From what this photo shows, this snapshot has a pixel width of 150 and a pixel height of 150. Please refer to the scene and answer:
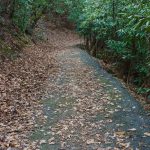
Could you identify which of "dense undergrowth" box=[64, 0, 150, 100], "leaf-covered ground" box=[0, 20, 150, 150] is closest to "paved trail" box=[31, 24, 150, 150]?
"leaf-covered ground" box=[0, 20, 150, 150]

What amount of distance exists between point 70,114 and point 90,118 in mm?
623

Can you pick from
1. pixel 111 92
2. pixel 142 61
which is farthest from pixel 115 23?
pixel 111 92

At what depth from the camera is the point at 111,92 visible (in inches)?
453

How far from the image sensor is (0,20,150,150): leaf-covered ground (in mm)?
7184

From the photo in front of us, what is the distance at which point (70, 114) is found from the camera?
29.7 feet

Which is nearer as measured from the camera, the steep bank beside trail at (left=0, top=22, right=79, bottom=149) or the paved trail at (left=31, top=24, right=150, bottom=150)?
the paved trail at (left=31, top=24, right=150, bottom=150)

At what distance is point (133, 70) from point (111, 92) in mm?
5096

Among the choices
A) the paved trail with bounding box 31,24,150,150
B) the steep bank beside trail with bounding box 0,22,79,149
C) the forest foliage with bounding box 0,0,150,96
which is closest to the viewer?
the paved trail with bounding box 31,24,150,150

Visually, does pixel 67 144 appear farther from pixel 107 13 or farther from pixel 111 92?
pixel 107 13

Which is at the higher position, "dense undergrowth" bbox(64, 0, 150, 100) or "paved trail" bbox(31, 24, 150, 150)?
"dense undergrowth" bbox(64, 0, 150, 100)

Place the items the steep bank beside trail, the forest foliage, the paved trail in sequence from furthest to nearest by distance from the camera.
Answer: the forest foliage, the steep bank beside trail, the paved trail

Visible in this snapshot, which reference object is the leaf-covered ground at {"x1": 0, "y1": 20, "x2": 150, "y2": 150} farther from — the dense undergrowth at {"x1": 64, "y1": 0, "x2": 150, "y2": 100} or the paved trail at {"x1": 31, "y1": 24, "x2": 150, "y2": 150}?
the dense undergrowth at {"x1": 64, "y1": 0, "x2": 150, "y2": 100}

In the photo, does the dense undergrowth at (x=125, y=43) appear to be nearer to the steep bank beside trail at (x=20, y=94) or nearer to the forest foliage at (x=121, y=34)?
the forest foliage at (x=121, y=34)

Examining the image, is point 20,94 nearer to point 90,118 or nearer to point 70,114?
point 70,114
